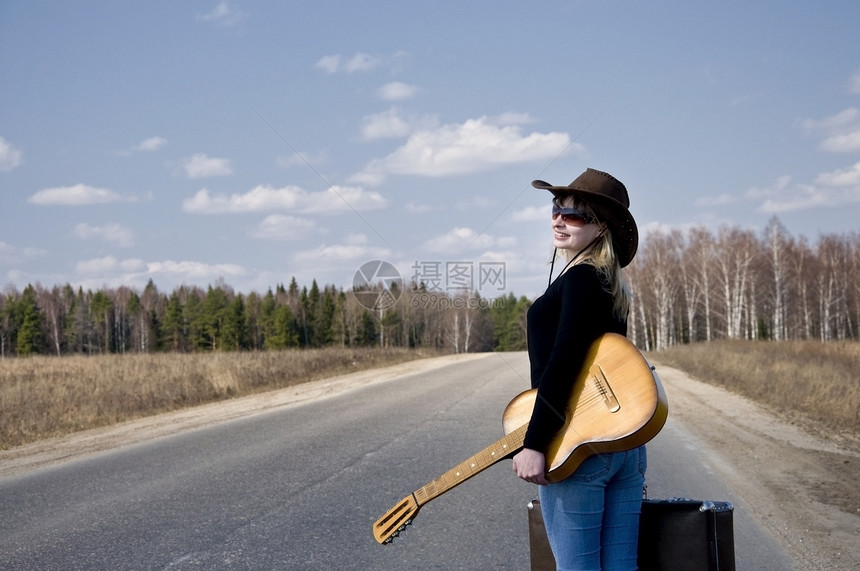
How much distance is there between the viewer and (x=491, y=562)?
16.0ft

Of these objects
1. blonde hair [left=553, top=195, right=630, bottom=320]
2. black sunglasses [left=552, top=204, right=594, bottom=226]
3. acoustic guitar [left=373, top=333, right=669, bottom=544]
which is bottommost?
acoustic guitar [left=373, top=333, right=669, bottom=544]

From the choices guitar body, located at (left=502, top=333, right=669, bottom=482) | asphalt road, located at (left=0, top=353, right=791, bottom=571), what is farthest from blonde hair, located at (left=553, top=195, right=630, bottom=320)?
asphalt road, located at (left=0, top=353, right=791, bottom=571)

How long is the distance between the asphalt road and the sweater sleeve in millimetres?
2701

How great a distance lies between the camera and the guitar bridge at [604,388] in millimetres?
2369

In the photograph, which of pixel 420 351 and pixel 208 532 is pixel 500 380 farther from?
pixel 420 351

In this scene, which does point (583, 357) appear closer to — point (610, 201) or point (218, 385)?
point (610, 201)

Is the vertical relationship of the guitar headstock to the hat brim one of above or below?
below

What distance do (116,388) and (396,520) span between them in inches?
698

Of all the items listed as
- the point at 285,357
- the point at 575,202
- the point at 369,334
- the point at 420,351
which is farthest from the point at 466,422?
the point at 369,334

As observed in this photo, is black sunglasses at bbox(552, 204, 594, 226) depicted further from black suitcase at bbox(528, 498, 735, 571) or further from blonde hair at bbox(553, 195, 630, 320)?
black suitcase at bbox(528, 498, 735, 571)

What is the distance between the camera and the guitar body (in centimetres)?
234

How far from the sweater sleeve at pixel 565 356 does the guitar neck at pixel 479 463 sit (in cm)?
13

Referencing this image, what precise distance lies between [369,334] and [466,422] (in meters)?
78.2

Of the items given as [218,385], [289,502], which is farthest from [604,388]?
[218,385]
